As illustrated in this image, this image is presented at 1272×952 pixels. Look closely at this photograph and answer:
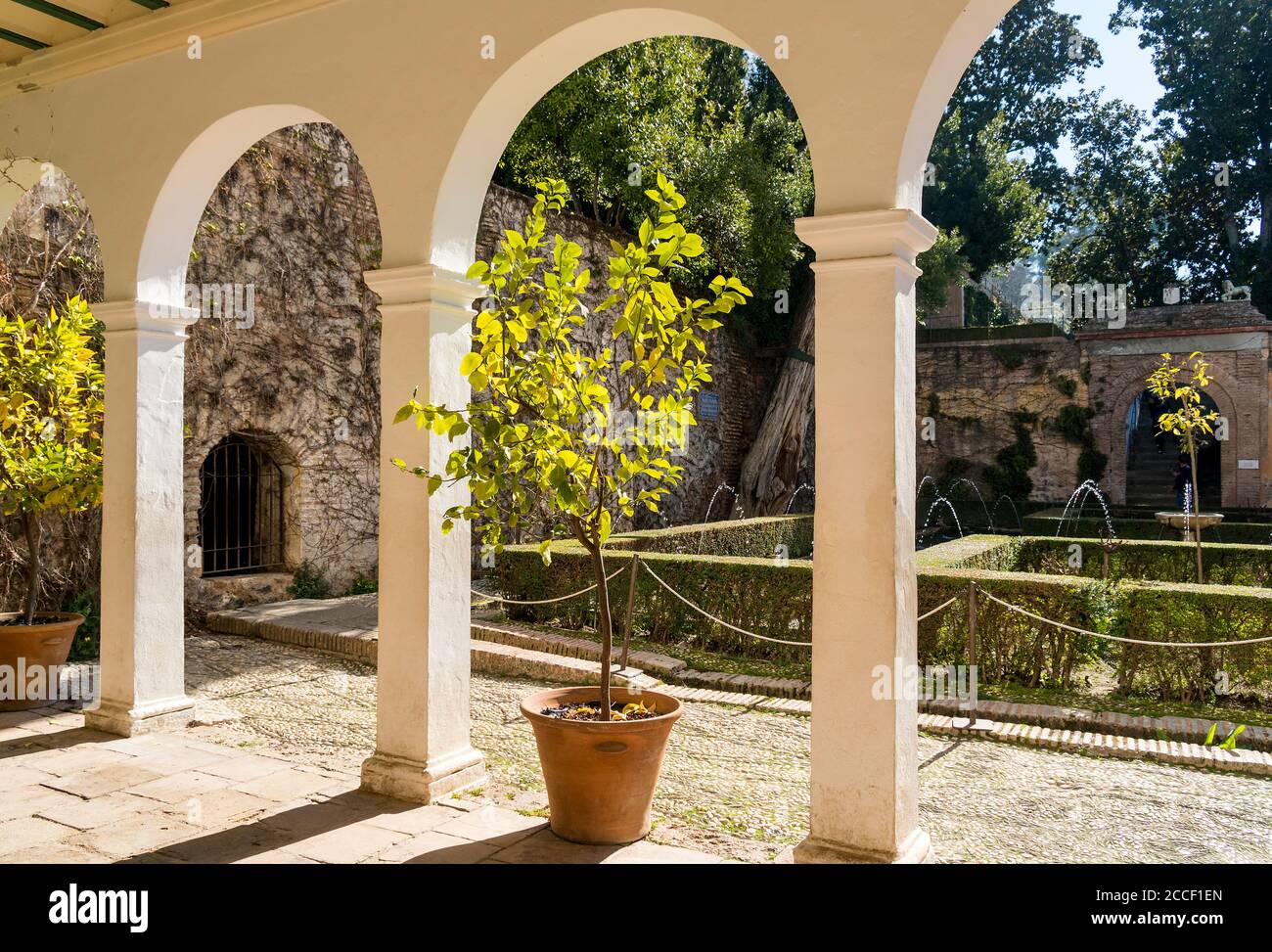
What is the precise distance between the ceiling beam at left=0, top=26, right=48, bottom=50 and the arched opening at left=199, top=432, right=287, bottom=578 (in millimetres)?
4452

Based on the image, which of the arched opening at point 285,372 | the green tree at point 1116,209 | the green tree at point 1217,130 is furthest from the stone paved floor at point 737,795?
the green tree at point 1116,209

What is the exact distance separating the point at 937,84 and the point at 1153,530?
13.3m

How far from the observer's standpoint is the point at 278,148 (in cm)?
997

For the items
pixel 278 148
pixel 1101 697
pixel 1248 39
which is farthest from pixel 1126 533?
pixel 1248 39

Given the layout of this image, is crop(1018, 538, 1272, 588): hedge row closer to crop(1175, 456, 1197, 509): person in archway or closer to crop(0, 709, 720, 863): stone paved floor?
crop(0, 709, 720, 863): stone paved floor

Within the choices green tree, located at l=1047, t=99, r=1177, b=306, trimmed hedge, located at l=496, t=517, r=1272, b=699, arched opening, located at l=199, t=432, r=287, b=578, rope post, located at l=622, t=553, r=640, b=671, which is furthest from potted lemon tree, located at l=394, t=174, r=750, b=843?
green tree, located at l=1047, t=99, r=1177, b=306

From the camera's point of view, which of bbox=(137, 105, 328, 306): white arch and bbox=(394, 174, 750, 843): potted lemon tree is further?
bbox=(137, 105, 328, 306): white arch

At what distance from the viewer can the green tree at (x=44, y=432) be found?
6.17 meters

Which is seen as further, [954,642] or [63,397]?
[954,642]

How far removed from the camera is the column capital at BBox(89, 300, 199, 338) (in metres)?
5.52

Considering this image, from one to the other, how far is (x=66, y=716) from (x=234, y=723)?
1046 mm

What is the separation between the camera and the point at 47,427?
6.36 metres
